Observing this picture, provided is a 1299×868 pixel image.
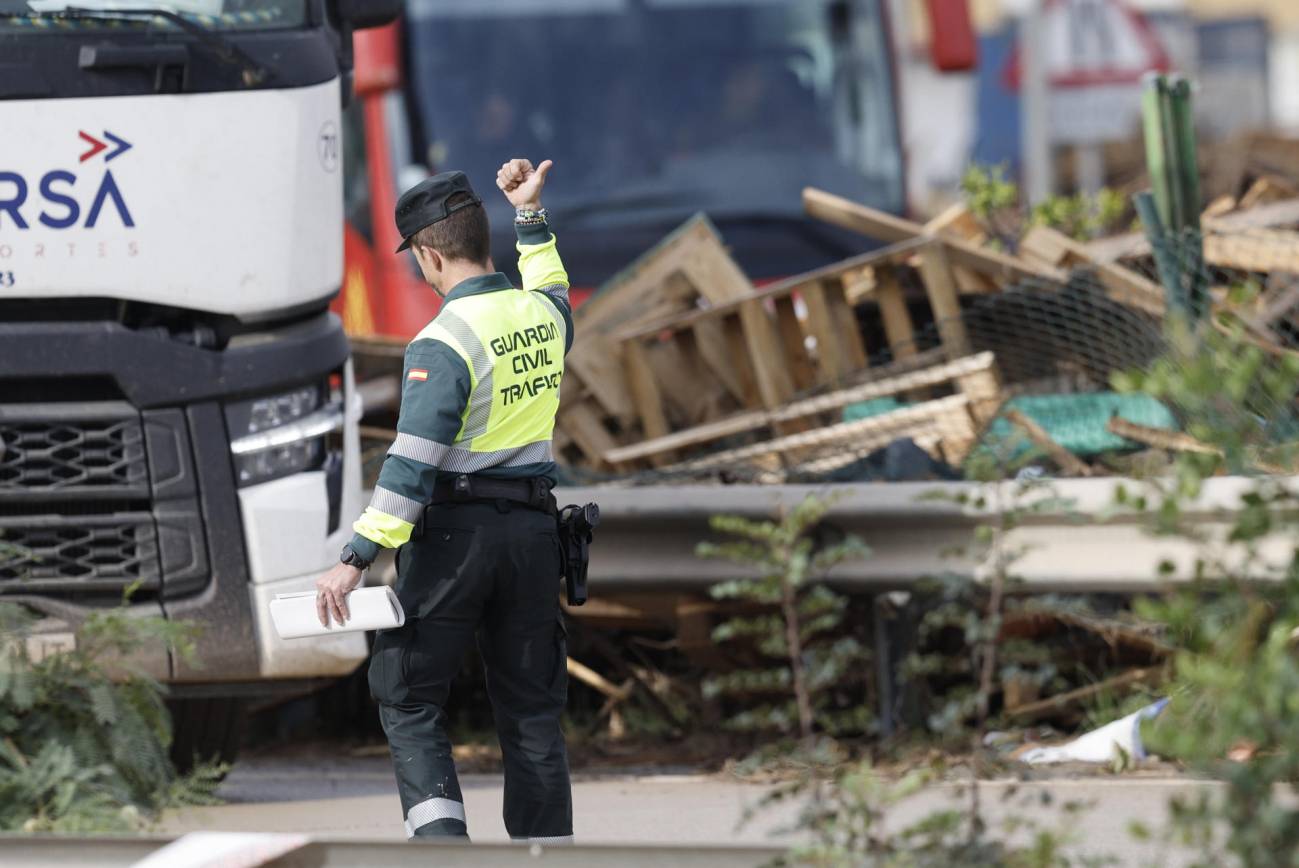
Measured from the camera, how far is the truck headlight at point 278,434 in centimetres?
609

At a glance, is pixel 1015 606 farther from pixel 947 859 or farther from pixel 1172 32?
pixel 1172 32

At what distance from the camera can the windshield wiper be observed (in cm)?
595

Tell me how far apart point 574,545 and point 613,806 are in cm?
135

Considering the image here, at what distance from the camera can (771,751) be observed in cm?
377

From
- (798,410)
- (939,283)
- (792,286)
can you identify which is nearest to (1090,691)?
(798,410)

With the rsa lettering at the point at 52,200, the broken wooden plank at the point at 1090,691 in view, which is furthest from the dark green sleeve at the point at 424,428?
the broken wooden plank at the point at 1090,691

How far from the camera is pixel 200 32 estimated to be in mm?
5965

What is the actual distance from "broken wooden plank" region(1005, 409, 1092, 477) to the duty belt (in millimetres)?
2202

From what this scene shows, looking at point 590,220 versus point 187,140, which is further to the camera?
point 590,220

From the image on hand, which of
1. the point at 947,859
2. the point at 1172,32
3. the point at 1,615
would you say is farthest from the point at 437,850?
the point at 1172,32

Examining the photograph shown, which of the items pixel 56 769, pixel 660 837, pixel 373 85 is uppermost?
pixel 373 85

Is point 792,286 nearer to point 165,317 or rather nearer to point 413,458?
point 165,317

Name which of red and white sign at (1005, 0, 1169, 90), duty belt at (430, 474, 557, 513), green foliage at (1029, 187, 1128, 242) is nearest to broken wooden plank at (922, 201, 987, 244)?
green foliage at (1029, 187, 1128, 242)

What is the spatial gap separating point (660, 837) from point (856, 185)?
227 inches
